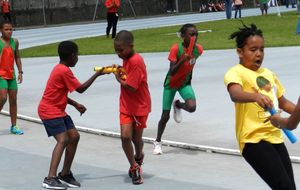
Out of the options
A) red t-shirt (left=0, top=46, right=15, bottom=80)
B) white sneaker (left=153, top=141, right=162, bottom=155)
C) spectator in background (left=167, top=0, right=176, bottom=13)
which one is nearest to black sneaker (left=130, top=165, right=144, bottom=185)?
white sneaker (left=153, top=141, right=162, bottom=155)

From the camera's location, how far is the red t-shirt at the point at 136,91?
7555 mm

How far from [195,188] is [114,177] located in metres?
1.05

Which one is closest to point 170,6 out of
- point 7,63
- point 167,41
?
point 167,41

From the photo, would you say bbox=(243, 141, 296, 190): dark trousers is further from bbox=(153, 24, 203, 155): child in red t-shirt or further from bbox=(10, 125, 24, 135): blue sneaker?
bbox=(10, 125, 24, 135): blue sneaker

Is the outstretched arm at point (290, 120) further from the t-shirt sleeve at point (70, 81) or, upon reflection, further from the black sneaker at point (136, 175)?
the t-shirt sleeve at point (70, 81)

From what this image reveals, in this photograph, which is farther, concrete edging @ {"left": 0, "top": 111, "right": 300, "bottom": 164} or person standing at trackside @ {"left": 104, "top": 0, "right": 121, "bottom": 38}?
person standing at trackside @ {"left": 104, "top": 0, "right": 121, "bottom": 38}

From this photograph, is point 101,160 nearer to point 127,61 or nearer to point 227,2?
point 127,61

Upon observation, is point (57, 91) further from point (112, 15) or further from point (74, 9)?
point (74, 9)

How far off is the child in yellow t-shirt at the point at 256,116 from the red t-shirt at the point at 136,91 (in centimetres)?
201

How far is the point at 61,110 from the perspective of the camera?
25.6 feet

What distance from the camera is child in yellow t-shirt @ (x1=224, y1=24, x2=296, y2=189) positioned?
17.8 feet

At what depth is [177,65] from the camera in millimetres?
8711

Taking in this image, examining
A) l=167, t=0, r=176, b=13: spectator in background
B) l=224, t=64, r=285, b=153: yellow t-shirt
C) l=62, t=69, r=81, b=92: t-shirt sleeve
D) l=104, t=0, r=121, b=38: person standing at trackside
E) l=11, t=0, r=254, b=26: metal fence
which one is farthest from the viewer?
l=167, t=0, r=176, b=13: spectator in background

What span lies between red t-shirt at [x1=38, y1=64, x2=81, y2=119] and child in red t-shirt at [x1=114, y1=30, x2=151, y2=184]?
52 cm
